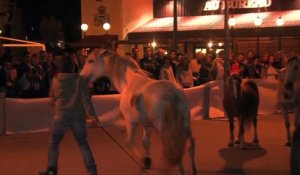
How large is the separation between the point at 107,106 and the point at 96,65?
17.0 ft

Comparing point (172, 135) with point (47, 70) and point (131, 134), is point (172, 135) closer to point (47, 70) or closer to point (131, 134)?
point (131, 134)

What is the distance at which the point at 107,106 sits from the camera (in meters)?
14.6

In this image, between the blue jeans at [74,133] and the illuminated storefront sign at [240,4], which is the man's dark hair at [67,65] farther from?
the illuminated storefront sign at [240,4]

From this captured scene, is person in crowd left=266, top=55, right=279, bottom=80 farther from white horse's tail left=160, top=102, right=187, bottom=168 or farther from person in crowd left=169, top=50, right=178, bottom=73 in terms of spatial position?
white horse's tail left=160, top=102, right=187, bottom=168

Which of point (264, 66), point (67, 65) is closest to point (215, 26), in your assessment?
point (264, 66)

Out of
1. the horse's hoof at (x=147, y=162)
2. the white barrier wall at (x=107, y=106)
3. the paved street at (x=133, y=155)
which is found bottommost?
the paved street at (x=133, y=155)

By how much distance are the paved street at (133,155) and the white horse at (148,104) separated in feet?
2.98

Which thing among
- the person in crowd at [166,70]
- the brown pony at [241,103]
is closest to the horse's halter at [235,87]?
the brown pony at [241,103]

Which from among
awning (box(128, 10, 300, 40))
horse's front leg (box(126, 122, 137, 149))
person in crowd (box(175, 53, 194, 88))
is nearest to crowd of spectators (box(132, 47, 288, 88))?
person in crowd (box(175, 53, 194, 88))

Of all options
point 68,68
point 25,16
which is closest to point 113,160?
point 68,68

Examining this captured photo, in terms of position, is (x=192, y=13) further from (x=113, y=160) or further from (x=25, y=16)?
(x=25, y=16)

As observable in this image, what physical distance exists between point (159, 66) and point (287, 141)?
222 inches

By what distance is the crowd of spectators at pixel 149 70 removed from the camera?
583 inches

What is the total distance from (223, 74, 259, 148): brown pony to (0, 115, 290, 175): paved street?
386 millimetres
